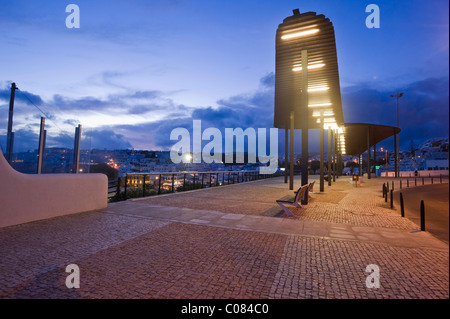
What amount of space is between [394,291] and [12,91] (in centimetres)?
2019

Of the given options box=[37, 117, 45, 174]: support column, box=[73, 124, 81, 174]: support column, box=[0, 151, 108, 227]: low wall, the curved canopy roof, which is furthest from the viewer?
the curved canopy roof

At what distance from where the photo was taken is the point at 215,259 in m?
3.52

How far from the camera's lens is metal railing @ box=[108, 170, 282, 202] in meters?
9.51

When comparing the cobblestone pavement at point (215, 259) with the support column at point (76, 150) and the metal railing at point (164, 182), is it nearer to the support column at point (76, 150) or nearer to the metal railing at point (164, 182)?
the support column at point (76, 150)

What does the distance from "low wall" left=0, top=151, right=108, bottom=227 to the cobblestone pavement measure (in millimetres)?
319

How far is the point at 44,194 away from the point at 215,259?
15.9 ft

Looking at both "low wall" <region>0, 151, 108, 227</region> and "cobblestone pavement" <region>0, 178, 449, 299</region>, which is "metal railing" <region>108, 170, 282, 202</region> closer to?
"low wall" <region>0, 151, 108, 227</region>

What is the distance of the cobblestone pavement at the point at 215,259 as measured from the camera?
266 centimetres

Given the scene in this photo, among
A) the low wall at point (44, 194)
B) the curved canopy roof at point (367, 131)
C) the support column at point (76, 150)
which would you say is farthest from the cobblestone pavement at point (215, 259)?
the curved canopy roof at point (367, 131)

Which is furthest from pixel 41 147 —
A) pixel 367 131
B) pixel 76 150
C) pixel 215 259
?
pixel 367 131

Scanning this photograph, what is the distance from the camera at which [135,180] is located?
996cm

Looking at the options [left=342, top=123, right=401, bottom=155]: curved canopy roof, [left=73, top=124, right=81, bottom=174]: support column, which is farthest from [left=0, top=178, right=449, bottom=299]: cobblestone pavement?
[left=342, top=123, right=401, bottom=155]: curved canopy roof
